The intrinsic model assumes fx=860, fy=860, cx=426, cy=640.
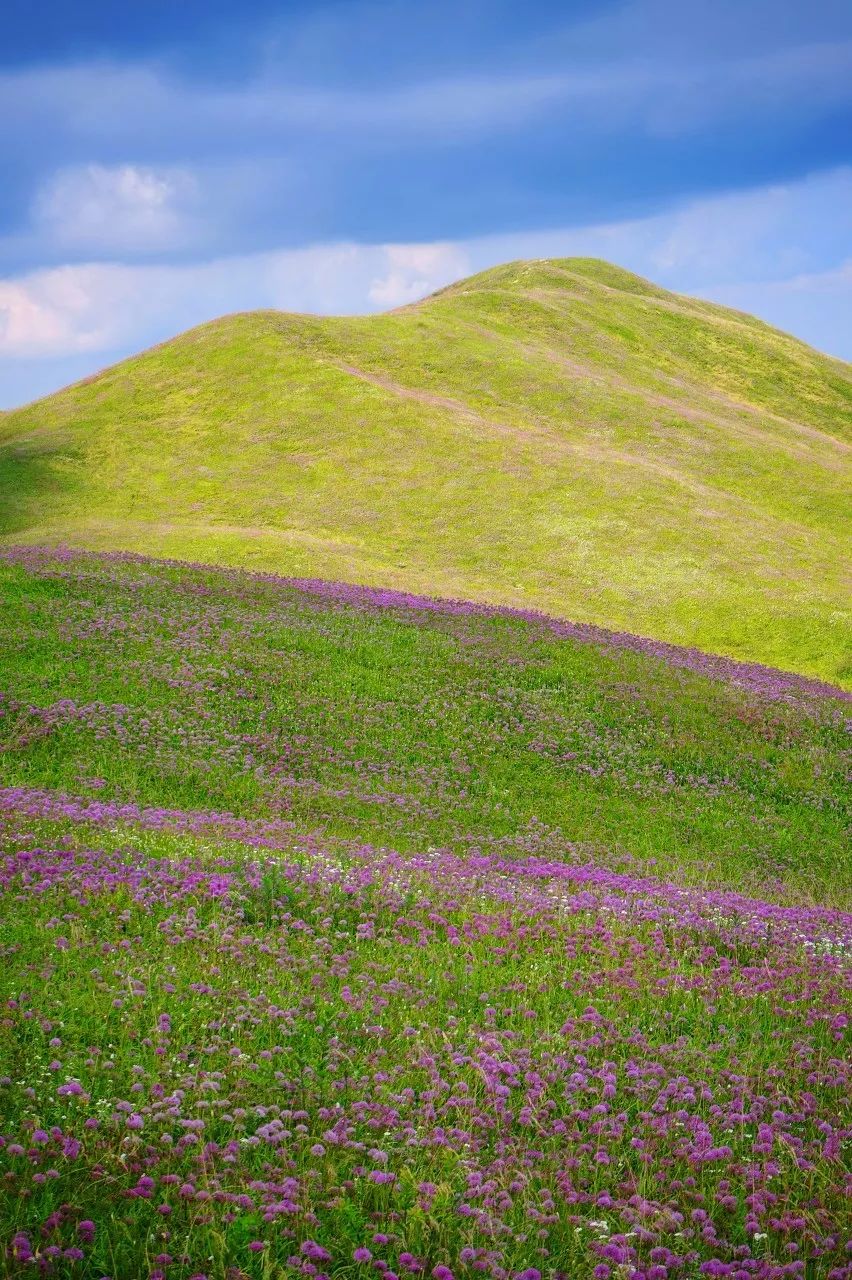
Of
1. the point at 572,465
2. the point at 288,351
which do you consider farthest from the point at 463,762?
the point at 288,351

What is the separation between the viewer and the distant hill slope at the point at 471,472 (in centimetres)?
5012

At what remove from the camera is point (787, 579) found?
5253 centimetres

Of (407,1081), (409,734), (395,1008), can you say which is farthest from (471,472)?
(407,1081)

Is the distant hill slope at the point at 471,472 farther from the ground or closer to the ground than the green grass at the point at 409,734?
farther from the ground

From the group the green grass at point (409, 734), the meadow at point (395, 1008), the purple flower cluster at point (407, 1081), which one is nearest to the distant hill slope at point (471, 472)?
the green grass at point (409, 734)

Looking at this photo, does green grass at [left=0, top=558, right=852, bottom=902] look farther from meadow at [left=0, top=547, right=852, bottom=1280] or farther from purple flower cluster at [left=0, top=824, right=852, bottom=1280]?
purple flower cluster at [left=0, top=824, right=852, bottom=1280]

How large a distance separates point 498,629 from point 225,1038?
27.1 metres

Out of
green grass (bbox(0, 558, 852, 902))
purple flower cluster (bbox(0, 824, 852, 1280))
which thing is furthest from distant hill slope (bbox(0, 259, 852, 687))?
purple flower cluster (bbox(0, 824, 852, 1280))

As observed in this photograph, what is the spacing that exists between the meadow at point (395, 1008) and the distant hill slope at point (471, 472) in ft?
89.5

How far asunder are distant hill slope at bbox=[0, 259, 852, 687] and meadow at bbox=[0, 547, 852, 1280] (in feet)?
89.5

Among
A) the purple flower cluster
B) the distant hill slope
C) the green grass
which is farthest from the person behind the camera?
the distant hill slope

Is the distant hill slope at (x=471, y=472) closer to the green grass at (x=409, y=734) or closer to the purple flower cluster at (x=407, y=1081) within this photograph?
the green grass at (x=409, y=734)

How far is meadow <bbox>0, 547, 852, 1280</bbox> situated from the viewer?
562cm

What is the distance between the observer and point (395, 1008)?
852 centimetres
